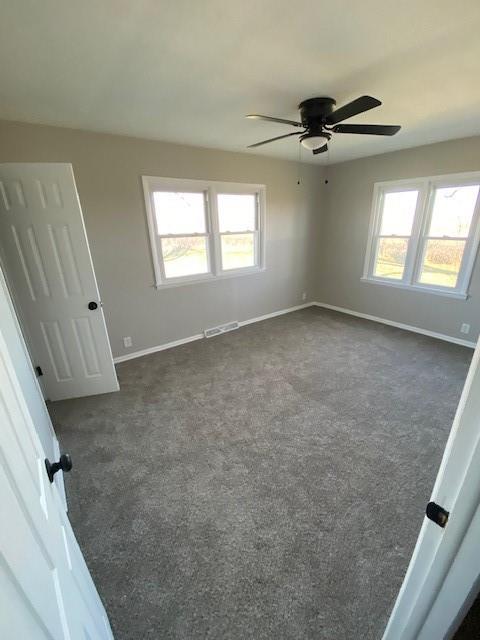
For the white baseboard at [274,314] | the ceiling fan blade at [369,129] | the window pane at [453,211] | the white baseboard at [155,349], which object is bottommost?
the white baseboard at [155,349]

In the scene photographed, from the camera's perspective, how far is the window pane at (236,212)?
12.5ft

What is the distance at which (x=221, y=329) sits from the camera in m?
4.22

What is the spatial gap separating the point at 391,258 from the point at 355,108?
9.82 feet

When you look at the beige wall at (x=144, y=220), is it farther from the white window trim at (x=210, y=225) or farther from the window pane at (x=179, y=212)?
the window pane at (x=179, y=212)

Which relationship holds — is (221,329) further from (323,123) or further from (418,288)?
(418,288)

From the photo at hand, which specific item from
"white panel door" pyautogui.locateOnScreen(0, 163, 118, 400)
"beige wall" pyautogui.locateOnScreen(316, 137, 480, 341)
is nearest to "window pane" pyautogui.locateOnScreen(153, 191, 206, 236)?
"white panel door" pyautogui.locateOnScreen(0, 163, 118, 400)

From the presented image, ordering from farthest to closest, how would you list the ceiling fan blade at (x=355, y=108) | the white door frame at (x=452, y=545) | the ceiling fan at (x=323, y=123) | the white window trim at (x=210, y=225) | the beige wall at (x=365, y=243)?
the beige wall at (x=365, y=243)
the white window trim at (x=210, y=225)
the ceiling fan at (x=323, y=123)
the ceiling fan blade at (x=355, y=108)
the white door frame at (x=452, y=545)

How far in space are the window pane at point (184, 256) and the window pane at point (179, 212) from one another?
0.43 ft

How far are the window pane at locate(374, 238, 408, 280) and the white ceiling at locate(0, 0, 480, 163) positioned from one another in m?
1.75

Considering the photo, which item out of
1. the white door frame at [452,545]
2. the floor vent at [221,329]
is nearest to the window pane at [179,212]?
the floor vent at [221,329]

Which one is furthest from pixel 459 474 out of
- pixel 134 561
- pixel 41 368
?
pixel 41 368

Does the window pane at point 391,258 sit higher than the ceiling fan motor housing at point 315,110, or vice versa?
the ceiling fan motor housing at point 315,110

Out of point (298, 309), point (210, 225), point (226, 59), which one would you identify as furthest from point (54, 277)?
point (298, 309)

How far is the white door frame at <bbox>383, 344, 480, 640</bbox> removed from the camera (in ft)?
1.92
